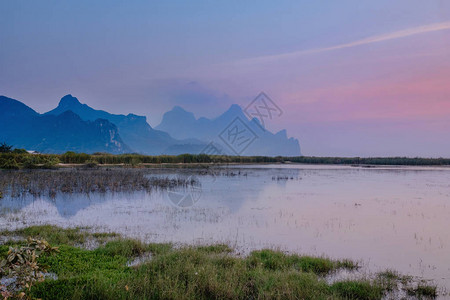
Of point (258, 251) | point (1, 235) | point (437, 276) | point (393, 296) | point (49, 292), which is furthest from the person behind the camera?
point (1, 235)

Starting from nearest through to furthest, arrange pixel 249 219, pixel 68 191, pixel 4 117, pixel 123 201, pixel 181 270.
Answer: pixel 181 270
pixel 249 219
pixel 123 201
pixel 68 191
pixel 4 117

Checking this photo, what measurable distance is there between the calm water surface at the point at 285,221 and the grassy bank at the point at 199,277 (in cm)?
105

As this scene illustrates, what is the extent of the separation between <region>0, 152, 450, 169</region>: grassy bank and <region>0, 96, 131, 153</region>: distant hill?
12004 cm

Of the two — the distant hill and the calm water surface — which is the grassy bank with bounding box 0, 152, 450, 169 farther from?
the distant hill

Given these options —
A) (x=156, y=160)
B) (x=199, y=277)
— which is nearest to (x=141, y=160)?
(x=156, y=160)

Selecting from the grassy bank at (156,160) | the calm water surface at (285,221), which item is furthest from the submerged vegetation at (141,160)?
the calm water surface at (285,221)

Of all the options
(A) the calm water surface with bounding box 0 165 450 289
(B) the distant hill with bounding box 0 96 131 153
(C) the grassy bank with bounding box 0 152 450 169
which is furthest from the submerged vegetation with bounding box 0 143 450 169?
(B) the distant hill with bounding box 0 96 131 153

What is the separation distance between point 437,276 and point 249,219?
239 inches

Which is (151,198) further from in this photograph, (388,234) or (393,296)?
(393,296)

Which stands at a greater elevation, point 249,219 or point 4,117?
point 4,117

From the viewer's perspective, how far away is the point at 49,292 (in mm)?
4547

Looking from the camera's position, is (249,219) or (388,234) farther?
(249,219)

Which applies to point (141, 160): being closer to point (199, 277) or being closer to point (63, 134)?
point (199, 277)

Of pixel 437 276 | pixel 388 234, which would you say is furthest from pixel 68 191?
pixel 437 276
